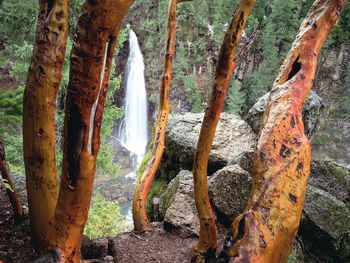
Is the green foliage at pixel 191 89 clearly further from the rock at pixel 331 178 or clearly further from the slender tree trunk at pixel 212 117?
the slender tree trunk at pixel 212 117

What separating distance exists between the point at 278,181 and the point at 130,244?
4053 mm

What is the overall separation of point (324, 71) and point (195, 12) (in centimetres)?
1599

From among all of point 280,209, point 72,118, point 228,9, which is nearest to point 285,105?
point 280,209

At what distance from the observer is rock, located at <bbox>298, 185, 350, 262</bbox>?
17.5ft

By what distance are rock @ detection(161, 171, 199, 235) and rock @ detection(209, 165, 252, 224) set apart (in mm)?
443

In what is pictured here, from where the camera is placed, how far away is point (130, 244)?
5227 mm

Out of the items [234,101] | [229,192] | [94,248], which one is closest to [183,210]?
[229,192]

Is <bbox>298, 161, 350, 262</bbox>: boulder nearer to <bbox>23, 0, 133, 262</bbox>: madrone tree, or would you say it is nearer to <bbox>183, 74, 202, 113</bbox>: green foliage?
<bbox>23, 0, 133, 262</bbox>: madrone tree

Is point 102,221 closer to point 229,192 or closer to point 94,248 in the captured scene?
point 229,192

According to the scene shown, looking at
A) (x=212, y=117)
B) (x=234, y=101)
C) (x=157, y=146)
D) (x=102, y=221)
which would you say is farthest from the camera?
(x=234, y=101)

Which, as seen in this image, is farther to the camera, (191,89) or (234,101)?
(191,89)

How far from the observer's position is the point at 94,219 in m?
9.52

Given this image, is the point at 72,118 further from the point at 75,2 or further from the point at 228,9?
the point at 228,9

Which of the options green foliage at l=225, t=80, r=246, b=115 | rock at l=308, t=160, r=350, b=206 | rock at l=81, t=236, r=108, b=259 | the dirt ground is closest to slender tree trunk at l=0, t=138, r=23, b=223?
the dirt ground
